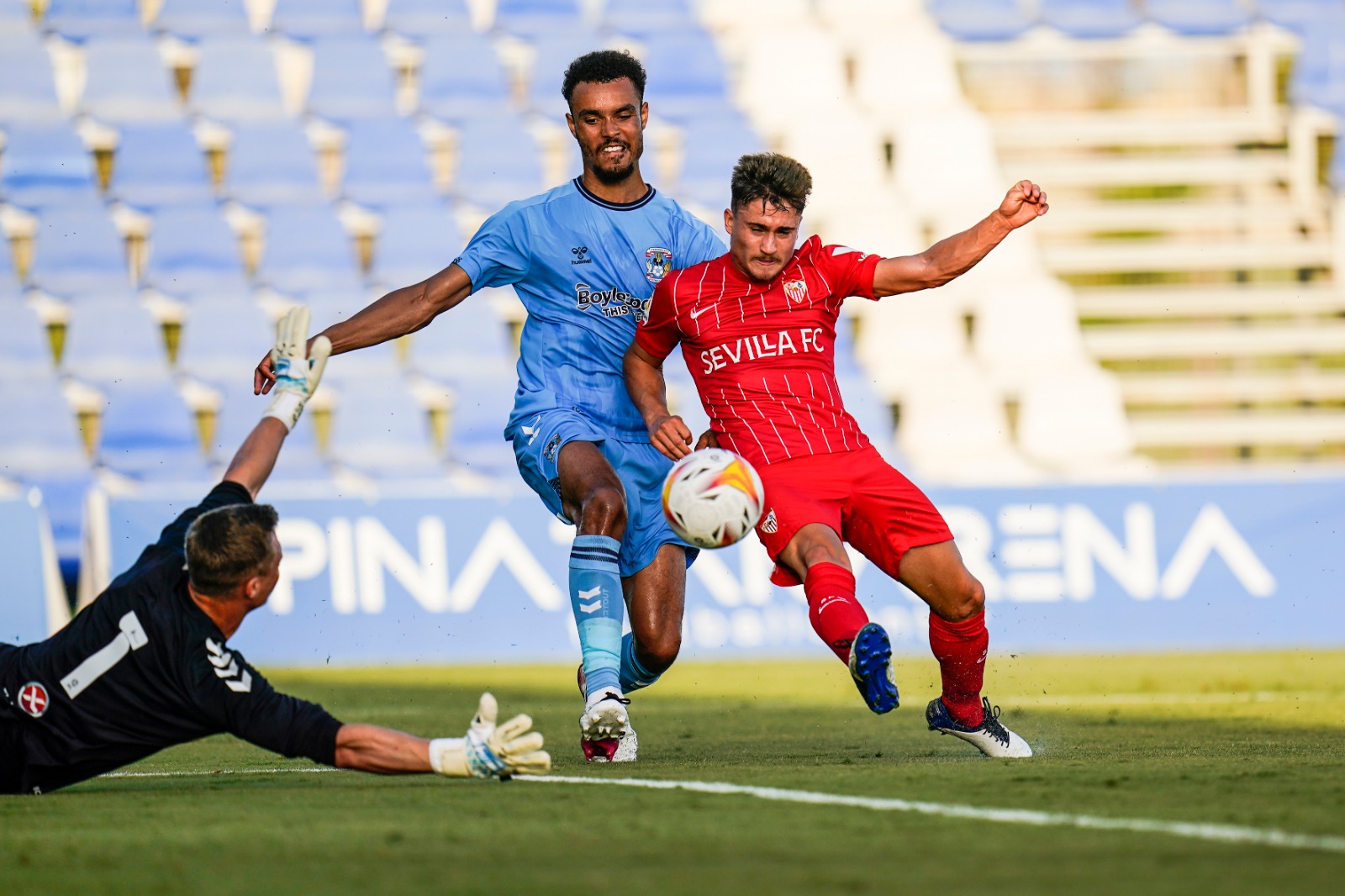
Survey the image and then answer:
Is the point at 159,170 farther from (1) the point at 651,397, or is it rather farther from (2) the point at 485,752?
(2) the point at 485,752

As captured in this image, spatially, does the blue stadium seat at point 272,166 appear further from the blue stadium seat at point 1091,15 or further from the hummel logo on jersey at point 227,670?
the hummel logo on jersey at point 227,670

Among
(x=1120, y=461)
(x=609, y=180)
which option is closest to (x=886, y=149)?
(x=1120, y=461)

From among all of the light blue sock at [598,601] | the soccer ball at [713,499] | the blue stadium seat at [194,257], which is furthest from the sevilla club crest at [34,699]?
the blue stadium seat at [194,257]

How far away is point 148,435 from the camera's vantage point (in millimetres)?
15109

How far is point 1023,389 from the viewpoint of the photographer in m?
16.3

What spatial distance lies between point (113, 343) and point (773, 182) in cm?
1121

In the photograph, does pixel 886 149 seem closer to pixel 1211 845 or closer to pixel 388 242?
pixel 388 242

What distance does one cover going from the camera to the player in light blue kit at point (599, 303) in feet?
21.3

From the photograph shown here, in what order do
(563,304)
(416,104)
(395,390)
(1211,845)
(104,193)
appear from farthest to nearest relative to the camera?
(416,104)
(104,193)
(395,390)
(563,304)
(1211,845)

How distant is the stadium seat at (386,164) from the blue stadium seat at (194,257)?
1429 mm

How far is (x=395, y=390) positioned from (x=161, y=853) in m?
12.0

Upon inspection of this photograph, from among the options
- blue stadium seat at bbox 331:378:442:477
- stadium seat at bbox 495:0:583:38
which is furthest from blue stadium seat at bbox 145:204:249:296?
stadium seat at bbox 495:0:583:38

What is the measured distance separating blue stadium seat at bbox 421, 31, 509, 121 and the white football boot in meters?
12.9

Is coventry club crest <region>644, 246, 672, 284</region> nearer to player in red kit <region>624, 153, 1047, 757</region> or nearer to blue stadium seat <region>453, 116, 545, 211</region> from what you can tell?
player in red kit <region>624, 153, 1047, 757</region>
